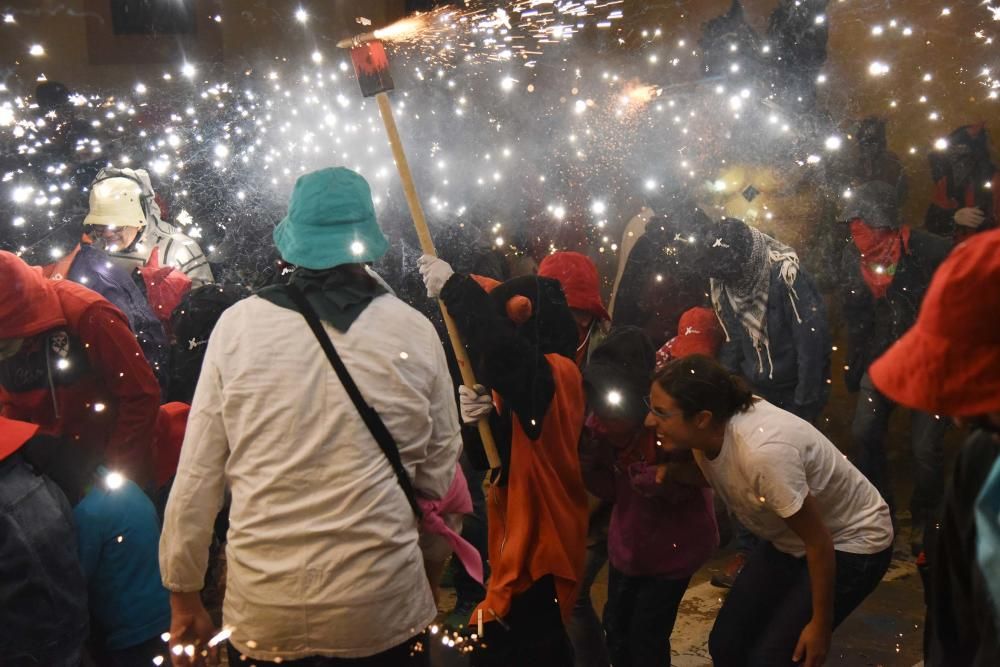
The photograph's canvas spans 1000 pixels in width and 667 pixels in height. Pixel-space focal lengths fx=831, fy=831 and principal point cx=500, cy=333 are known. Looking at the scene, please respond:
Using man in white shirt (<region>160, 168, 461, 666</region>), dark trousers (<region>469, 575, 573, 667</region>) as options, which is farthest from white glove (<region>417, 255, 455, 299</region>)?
dark trousers (<region>469, 575, 573, 667</region>)

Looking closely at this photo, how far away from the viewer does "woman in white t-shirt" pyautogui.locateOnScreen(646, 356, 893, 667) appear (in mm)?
2551

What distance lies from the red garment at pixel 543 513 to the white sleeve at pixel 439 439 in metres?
0.62

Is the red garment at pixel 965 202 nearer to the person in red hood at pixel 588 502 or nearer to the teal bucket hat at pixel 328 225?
the person in red hood at pixel 588 502

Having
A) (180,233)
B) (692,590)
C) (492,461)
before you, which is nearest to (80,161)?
(180,233)

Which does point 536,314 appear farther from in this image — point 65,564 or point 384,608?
point 65,564

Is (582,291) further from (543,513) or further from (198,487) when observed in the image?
(198,487)

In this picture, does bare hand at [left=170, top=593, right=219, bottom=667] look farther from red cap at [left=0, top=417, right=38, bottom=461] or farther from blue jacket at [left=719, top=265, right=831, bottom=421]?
blue jacket at [left=719, top=265, right=831, bottom=421]

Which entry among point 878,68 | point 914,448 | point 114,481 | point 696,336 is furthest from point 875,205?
point 114,481

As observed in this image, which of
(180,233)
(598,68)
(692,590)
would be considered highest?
(598,68)

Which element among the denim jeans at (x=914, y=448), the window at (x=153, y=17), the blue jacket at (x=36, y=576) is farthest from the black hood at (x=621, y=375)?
the window at (x=153, y=17)

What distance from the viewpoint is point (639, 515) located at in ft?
9.84

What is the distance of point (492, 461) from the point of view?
2805 millimetres

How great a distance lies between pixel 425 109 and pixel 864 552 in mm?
2949

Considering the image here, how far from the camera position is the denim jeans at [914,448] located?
11.0 ft
